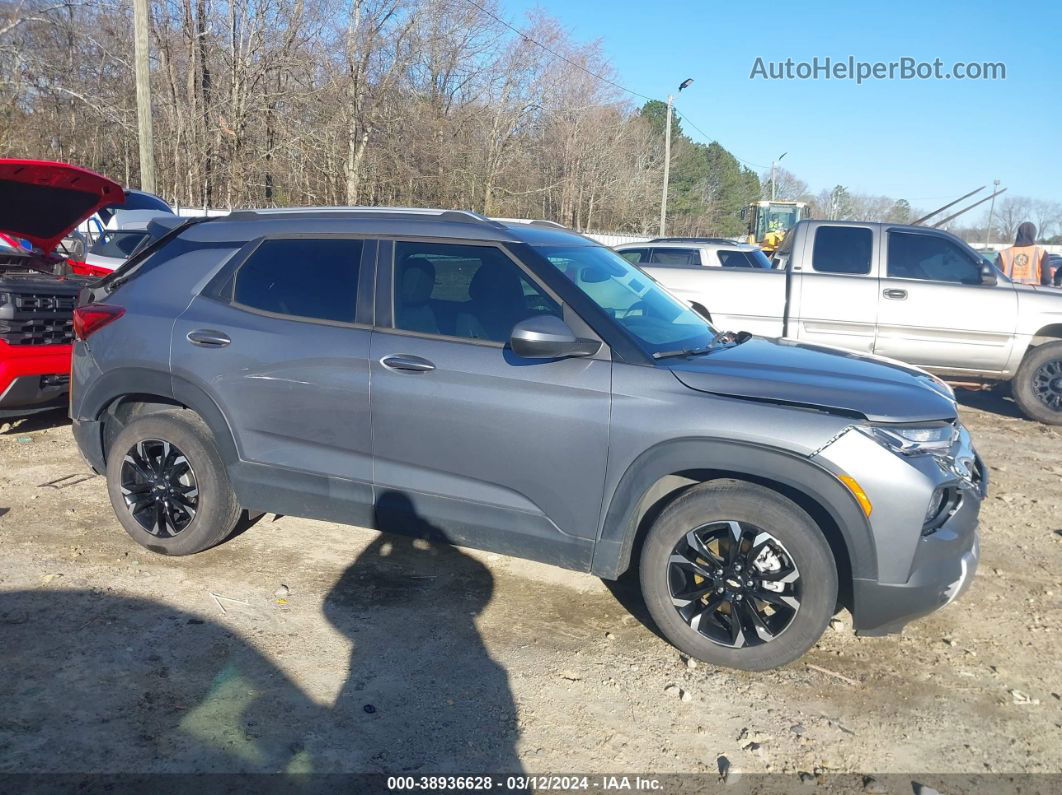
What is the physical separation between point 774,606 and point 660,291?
76.9 inches

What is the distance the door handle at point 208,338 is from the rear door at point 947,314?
22.5 ft

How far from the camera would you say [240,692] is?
3238 millimetres

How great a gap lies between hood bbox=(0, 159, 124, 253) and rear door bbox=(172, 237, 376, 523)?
294 cm

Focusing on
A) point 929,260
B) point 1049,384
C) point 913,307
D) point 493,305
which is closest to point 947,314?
point 913,307

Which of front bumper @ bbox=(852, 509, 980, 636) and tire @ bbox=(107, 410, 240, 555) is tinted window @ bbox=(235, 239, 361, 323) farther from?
front bumper @ bbox=(852, 509, 980, 636)

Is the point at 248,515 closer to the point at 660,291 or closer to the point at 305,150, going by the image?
the point at 660,291

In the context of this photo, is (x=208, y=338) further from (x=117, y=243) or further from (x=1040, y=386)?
(x=1040, y=386)

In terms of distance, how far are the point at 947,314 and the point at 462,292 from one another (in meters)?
6.49

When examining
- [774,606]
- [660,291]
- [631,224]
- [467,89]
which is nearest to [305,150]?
[467,89]

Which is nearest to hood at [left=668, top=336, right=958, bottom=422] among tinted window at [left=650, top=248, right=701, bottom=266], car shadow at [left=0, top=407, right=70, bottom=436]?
car shadow at [left=0, top=407, right=70, bottom=436]

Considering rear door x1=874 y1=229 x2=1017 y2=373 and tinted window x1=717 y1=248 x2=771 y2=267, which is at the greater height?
tinted window x1=717 y1=248 x2=771 y2=267

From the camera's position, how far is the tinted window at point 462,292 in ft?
12.5

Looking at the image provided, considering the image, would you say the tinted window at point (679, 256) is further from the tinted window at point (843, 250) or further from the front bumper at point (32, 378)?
the front bumper at point (32, 378)

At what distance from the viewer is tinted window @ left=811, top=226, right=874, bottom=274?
28.8 feet
